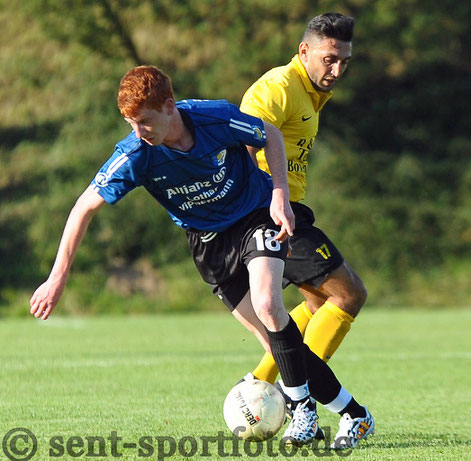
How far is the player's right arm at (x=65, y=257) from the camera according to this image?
3915 mm

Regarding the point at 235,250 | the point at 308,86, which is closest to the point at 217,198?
the point at 235,250

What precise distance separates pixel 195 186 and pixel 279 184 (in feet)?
1.19

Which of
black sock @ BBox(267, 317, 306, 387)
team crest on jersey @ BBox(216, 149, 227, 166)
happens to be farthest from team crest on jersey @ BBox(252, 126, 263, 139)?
black sock @ BBox(267, 317, 306, 387)

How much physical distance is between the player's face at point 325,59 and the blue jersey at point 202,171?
0.82 m

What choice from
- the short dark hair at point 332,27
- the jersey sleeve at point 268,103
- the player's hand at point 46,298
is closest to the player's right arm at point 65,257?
the player's hand at point 46,298

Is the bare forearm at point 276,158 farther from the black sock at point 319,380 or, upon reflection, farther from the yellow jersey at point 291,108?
the black sock at point 319,380

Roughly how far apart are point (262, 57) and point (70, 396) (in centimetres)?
1273

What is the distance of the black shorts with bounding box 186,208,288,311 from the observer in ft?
14.2

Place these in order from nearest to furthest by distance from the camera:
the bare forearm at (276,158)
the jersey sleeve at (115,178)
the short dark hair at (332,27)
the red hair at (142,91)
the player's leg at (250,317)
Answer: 1. the red hair at (142,91)
2. the jersey sleeve at (115,178)
3. the bare forearm at (276,158)
4. the player's leg at (250,317)
5. the short dark hair at (332,27)

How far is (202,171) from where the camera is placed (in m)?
4.23

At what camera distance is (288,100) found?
4.93 metres

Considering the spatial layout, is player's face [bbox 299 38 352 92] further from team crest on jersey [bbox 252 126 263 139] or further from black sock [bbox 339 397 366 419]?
black sock [bbox 339 397 366 419]

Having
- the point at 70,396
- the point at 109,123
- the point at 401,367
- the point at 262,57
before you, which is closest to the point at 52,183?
the point at 109,123

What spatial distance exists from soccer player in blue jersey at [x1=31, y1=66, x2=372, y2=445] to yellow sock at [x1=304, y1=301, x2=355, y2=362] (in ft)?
1.34
